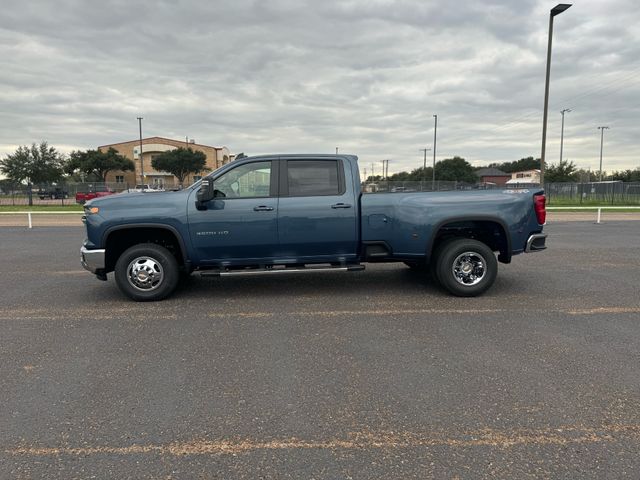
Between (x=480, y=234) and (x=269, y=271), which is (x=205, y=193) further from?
(x=480, y=234)

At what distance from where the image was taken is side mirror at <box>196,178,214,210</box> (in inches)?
235

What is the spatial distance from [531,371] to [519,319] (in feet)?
5.16

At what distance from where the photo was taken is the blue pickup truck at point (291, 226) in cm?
613

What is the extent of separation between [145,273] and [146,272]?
0.06 feet

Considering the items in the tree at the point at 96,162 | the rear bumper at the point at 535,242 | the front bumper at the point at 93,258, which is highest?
the tree at the point at 96,162

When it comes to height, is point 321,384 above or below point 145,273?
below

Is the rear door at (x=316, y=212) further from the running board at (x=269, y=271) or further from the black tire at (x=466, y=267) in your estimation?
the black tire at (x=466, y=267)

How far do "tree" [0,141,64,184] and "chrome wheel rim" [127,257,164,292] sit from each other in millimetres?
40835

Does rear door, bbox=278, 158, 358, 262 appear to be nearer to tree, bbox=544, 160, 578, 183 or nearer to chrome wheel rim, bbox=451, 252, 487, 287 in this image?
chrome wheel rim, bbox=451, 252, 487, 287

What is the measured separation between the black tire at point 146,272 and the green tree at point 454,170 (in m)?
93.7

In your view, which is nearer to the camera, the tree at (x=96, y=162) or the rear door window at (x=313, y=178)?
the rear door window at (x=313, y=178)

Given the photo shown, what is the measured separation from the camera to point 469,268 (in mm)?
6496

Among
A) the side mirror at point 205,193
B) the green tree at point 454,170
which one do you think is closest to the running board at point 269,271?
the side mirror at point 205,193

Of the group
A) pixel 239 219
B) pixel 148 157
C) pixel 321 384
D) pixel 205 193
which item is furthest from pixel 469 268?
pixel 148 157
